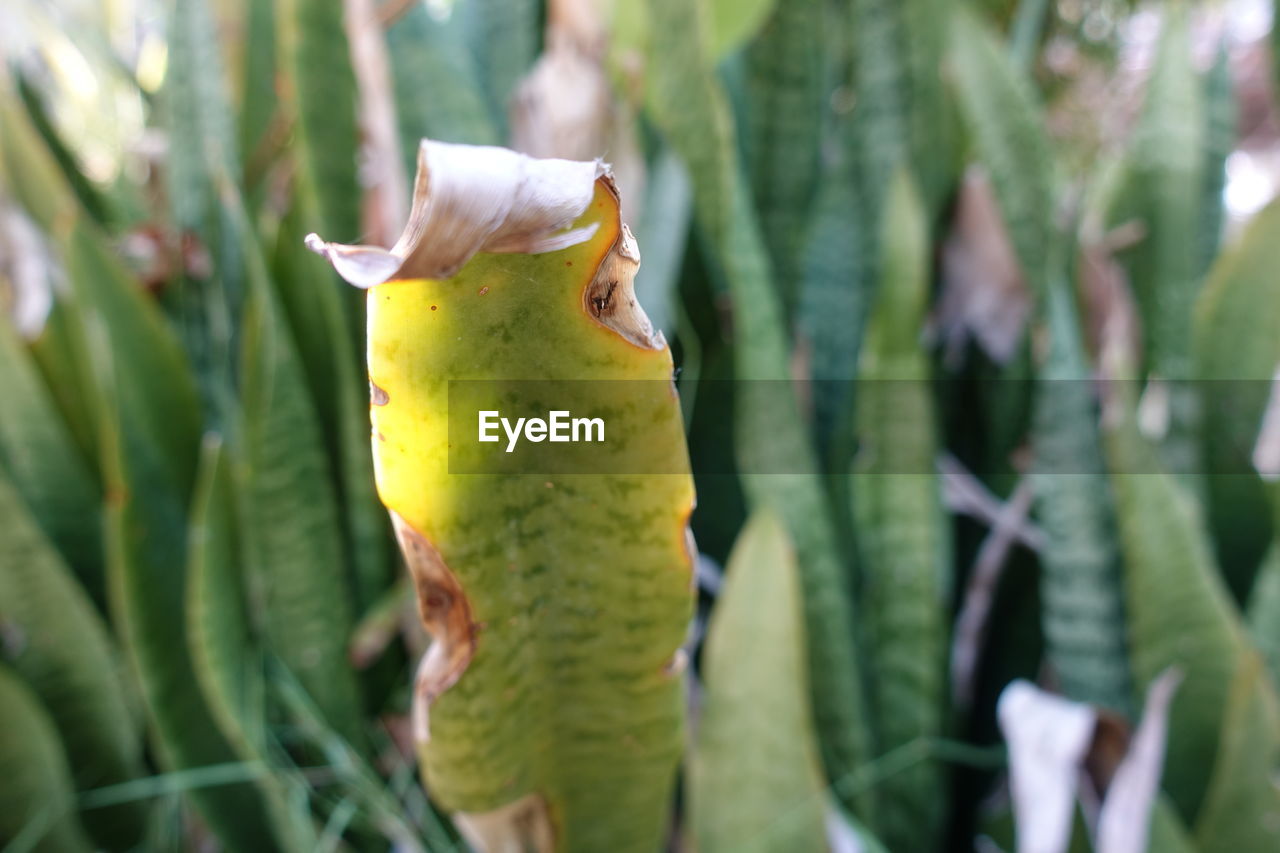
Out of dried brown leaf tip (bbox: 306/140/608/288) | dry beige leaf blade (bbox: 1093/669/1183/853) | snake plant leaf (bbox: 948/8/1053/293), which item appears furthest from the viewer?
snake plant leaf (bbox: 948/8/1053/293)

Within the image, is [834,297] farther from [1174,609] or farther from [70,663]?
[70,663]

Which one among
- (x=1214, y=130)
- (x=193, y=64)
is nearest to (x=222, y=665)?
(x=193, y=64)

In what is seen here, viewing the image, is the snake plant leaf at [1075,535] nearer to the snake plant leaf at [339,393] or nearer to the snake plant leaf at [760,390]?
the snake plant leaf at [760,390]

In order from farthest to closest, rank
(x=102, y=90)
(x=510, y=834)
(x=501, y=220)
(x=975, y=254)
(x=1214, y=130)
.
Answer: (x=102, y=90) < (x=1214, y=130) < (x=975, y=254) < (x=510, y=834) < (x=501, y=220)

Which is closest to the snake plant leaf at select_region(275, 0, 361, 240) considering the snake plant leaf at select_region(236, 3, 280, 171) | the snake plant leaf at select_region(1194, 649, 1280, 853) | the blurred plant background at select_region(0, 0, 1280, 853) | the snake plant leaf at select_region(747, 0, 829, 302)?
the blurred plant background at select_region(0, 0, 1280, 853)

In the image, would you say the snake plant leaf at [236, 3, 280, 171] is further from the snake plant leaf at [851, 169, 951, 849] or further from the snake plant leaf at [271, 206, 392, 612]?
the snake plant leaf at [851, 169, 951, 849]

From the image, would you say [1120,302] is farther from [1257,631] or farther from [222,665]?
[222,665]
